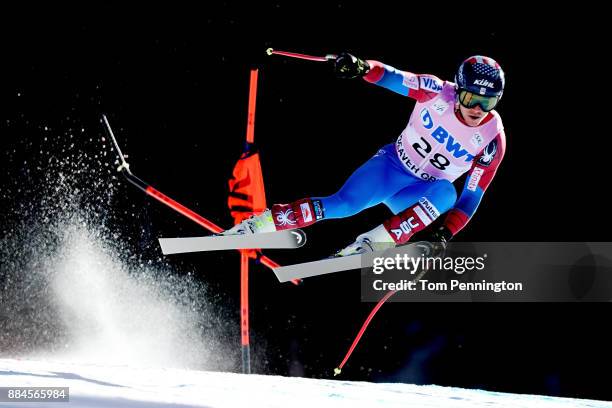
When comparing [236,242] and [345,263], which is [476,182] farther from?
[236,242]

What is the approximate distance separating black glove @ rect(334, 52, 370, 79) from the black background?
0.68 metres

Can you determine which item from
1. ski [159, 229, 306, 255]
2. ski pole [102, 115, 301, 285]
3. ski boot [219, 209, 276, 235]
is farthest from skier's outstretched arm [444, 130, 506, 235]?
ski pole [102, 115, 301, 285]

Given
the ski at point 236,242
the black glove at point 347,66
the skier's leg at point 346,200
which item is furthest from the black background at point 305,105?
the ski at point 236,242

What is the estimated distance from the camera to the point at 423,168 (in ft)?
12.2

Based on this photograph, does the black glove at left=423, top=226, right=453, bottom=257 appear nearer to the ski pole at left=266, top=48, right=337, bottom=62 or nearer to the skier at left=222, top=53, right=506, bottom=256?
the skier at left=222, top=53, right=506, bottom=256

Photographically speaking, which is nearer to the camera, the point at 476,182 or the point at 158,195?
the point at 476,182

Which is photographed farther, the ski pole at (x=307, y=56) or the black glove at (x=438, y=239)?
the black glove at (x=438, y=239)

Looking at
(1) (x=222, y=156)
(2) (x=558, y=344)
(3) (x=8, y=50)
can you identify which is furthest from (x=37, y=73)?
(2) (x=558, y=344)

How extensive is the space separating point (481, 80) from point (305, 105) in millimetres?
1611

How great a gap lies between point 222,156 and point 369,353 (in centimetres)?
213

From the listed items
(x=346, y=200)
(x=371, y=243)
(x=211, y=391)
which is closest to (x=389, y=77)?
(x=346, y=200)

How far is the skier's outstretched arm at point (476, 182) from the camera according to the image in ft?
12.1

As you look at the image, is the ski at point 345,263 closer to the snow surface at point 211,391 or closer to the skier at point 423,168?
the skier at point 423,168

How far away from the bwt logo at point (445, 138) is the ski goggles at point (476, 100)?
0.58 ft
